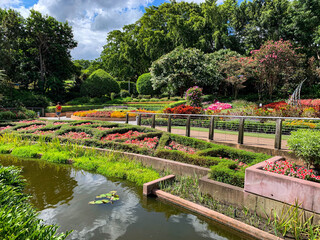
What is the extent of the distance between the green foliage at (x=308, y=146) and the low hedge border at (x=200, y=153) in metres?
0.88

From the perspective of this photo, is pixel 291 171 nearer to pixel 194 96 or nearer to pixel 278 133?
pixel 278 133

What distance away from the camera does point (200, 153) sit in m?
5.54

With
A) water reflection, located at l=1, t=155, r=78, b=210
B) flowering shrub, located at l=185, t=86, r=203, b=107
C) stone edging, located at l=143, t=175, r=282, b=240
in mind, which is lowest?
water reflection, located at l=1, t=155, r=78, b=210

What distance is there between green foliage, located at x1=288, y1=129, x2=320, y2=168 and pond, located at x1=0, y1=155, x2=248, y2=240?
1.87 metres

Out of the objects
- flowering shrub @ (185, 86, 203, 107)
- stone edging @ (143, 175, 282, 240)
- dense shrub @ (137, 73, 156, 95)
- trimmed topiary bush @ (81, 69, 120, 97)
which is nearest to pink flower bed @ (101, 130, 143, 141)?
stone edging @ (143, 175, 282, 240)

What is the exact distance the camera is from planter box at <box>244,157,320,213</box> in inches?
120

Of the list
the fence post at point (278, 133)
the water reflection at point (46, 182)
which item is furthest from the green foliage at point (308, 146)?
the water reflection at point (46, 182)

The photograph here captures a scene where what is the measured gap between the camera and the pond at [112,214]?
10.8 ft

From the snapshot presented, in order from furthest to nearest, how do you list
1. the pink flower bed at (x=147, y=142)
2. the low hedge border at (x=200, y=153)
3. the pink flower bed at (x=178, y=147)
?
the pink flower bed at (x=147, y=142), the pink flower bed at (x=178, y=147), the low hedge border at (x=200, y=153)

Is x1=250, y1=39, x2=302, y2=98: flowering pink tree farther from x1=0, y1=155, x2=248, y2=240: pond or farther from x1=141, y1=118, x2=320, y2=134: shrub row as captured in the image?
x1=0, y1=155, x2=248, y2=240: pond

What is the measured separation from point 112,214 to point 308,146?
3.56 metres

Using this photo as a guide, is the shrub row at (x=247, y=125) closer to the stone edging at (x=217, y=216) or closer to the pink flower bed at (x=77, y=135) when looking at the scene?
the stone edging at (x=217, y=216)

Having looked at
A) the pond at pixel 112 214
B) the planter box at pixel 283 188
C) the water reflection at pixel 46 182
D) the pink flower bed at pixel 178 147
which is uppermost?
the planter box at pixel 283 188

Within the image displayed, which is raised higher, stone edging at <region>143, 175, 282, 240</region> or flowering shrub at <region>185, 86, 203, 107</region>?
flowering shrub at <region>185, 86, 203, 107</region>
